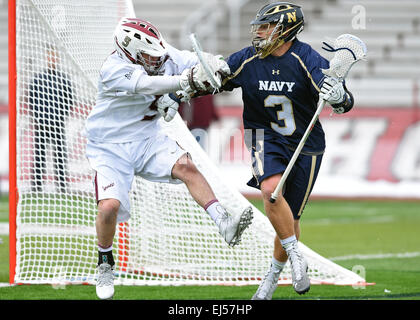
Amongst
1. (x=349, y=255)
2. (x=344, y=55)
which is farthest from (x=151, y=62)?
(x=349, y=255)

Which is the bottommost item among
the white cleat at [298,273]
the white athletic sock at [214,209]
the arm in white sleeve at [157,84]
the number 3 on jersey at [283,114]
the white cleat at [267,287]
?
the white cleat at [267,287]

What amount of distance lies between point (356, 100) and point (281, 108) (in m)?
9.44

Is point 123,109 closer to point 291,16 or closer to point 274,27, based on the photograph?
point 274,27

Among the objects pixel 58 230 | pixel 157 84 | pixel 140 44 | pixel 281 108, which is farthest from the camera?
pixel 58 230

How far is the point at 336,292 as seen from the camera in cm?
531

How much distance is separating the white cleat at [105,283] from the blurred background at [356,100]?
398 centimetres

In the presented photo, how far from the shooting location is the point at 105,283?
16.0 ft

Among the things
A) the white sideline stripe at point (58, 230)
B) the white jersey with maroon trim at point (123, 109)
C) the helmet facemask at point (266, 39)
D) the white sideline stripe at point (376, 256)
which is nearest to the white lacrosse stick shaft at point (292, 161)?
the helmet facemask at point (266, 39)

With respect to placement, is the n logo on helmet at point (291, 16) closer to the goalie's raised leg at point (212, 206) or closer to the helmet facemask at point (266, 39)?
the helmet facemask at point (266, 39)

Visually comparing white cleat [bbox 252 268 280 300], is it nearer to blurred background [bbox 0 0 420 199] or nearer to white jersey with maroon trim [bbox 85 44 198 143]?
white jersey with maroon trim [bbox 85 44 198 143]

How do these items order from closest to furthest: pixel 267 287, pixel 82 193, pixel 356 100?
pixel 267 287
pixel 82 193
pixel 356 100

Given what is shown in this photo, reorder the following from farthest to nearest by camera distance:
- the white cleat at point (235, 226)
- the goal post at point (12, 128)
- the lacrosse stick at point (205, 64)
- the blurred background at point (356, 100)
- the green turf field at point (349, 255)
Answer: the blurred background at point (356, 100) < the goal post at point (12, 128) < the green turf field at point (349, 255) < the white cleat at point (235, 226) < the lacrosse stick at point (205, 64)

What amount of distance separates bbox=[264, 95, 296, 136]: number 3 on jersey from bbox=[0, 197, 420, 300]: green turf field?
3.39ft

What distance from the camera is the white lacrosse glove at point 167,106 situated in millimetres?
4871
